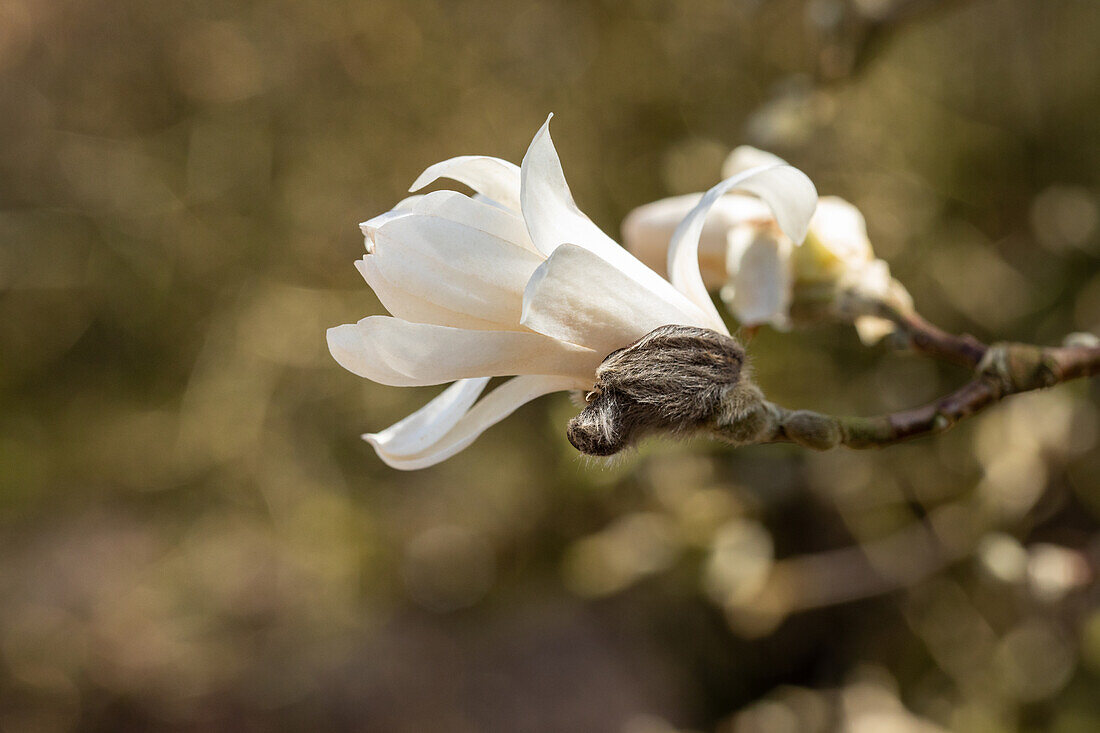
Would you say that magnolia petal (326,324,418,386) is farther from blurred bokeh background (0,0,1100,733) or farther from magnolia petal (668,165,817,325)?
blurred bokeh background (0,0,1100,733)

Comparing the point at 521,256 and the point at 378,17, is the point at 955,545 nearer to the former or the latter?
the point at 521,256

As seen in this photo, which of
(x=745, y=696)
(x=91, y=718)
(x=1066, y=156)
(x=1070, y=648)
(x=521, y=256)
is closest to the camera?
(x=521, y=256)

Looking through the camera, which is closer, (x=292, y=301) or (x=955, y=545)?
(x=955, y=545)

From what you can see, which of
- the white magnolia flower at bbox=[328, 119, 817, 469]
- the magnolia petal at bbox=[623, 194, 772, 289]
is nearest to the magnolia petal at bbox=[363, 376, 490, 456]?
the white magnolia flower at bbox=[328, 119, 817, 469]

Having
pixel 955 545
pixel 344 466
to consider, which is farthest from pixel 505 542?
pixel 955 545

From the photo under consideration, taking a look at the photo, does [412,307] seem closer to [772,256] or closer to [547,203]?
[547,203]

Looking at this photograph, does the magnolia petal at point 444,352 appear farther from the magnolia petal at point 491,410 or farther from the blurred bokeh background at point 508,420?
the blurred bokeh background at point 508,420

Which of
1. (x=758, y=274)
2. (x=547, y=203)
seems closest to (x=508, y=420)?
(x=758, y=274)

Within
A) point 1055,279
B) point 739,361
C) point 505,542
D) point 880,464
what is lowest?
point 505,542
